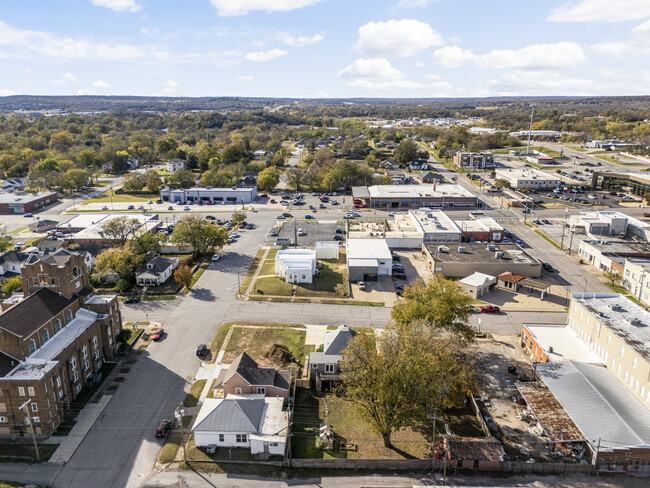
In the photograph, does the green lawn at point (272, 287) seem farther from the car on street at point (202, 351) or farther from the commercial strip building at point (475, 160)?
the commercial strip building at point (475, 160)

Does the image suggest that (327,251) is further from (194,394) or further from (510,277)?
(194,394)

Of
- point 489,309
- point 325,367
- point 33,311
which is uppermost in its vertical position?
point 33,311

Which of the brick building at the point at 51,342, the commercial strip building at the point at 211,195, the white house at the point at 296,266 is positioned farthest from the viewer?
the commercial strip building at the point at 211,195

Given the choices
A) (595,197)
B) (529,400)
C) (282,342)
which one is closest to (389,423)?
(529,400)

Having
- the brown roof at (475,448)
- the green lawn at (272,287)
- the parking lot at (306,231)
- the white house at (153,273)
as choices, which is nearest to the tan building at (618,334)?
the brown roof at (475,448)


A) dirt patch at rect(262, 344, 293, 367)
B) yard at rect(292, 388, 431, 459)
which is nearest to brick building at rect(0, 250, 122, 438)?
dirt patch at rect(262, 344, 293, 367)

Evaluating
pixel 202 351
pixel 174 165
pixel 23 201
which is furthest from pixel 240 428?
pixel 174 165
